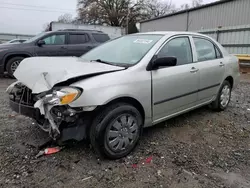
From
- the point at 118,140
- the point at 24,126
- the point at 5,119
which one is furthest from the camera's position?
the point at 5,119

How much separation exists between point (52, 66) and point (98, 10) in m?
32.3

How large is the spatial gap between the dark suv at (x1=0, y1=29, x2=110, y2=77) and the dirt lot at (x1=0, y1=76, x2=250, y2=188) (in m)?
4.47

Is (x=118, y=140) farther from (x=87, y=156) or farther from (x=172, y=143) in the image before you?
(x=172, y=143)

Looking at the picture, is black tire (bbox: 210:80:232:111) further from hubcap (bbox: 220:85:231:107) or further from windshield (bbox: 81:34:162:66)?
windshield (bbox: 81:34:162:66)

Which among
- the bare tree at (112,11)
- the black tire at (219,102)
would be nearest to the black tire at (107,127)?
the black tire at (219,102)

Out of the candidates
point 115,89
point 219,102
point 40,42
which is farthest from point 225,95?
point 40,42

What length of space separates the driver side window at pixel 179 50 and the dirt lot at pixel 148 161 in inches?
44.8

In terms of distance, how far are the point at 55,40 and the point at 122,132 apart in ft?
21.5

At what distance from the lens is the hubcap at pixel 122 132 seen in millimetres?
2527

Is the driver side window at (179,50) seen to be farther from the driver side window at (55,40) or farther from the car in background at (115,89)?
the driver side window at (55,40)

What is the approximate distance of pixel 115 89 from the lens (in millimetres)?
2432

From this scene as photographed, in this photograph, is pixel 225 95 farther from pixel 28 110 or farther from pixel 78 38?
pixel 78 38

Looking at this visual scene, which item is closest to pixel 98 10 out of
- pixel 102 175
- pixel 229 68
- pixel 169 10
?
pixel 169 10

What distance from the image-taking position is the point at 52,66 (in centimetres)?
265
